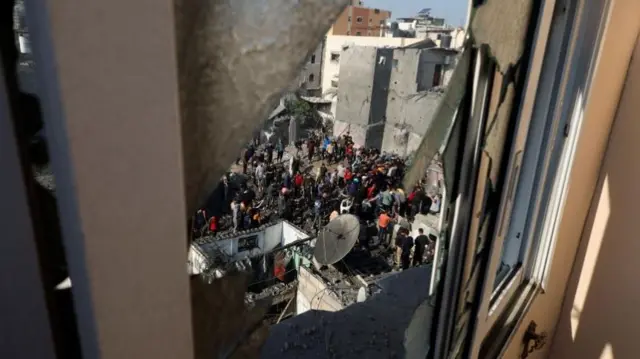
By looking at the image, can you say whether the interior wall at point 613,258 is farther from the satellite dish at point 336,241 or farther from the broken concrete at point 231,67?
the satellite dish at point 336,241

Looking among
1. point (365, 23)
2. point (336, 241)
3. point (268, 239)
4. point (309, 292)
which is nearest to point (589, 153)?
point (309, 292)

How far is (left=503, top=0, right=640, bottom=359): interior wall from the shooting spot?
48.3 inches

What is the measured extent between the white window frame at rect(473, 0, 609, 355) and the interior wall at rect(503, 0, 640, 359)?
0.06 metres

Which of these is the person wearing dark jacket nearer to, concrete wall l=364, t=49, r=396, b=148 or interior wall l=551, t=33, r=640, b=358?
interior wall l=551, t=33, r=640, b=358

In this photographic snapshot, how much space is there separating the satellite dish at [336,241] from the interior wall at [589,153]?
213 cm

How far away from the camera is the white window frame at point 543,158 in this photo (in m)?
0.82

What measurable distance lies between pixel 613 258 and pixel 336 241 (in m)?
2.41

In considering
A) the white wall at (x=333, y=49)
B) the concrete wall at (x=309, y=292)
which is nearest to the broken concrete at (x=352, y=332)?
the concrete wall at (x=309, y=292)

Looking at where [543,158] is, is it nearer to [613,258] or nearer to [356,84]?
[613,258]

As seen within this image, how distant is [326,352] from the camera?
0.81 meters

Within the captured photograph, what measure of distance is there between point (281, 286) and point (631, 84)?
10.2ft

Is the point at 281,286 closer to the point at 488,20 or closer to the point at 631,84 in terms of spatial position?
the point at 631,84

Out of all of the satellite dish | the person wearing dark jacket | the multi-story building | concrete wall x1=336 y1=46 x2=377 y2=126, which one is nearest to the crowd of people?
the person wearing dark jacket

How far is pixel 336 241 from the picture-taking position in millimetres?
3830
